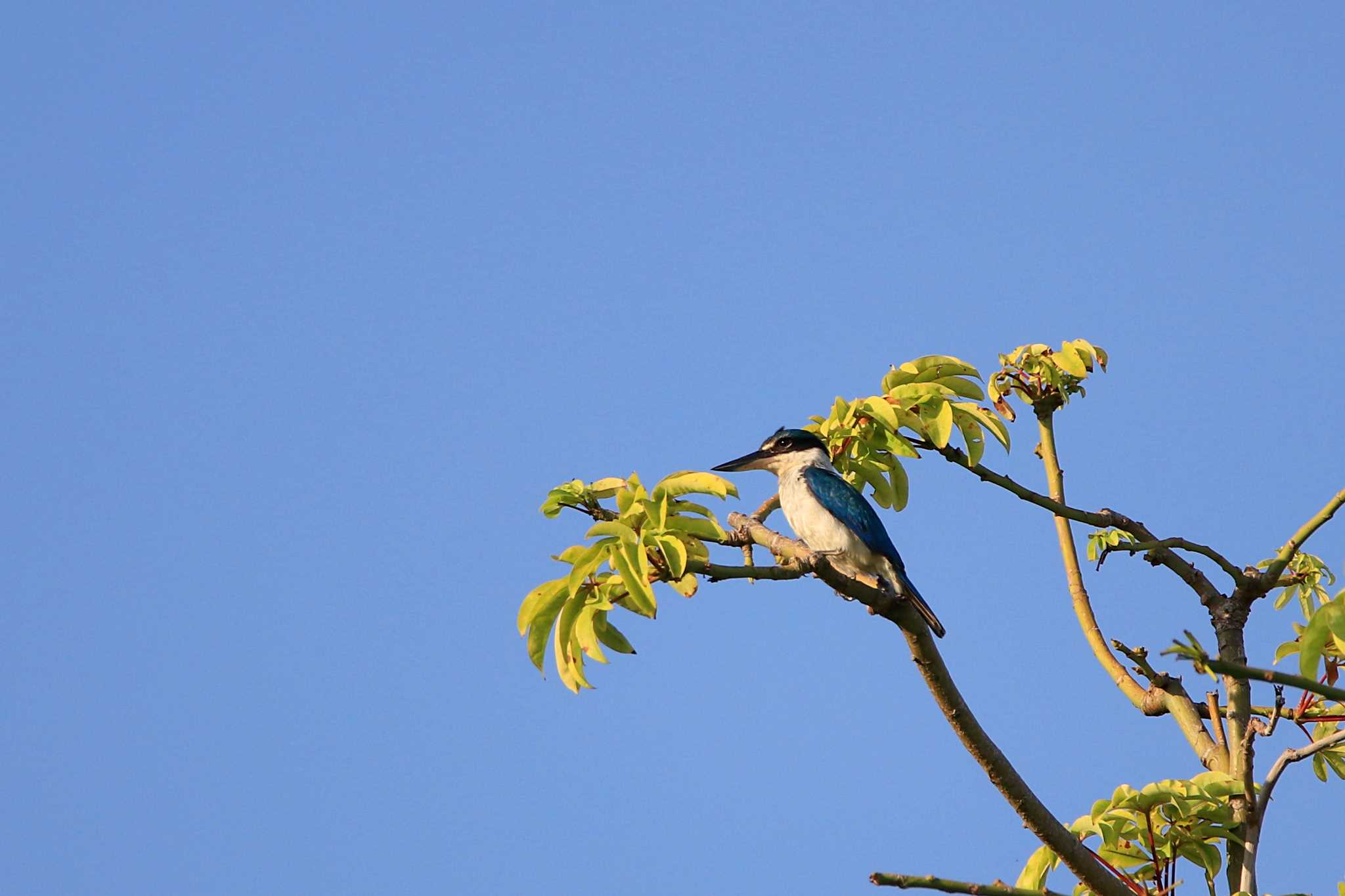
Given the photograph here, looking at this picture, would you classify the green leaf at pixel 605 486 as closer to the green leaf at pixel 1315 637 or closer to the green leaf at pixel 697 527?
the green leaf at pixel 697 527

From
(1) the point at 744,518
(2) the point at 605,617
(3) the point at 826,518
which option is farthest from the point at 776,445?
(2) the point at 605,617

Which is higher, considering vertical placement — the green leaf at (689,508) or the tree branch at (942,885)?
the green leaf at (689,508)

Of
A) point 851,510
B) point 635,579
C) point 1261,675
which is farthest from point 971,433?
point 1261,675

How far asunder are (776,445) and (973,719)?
367 centimetres

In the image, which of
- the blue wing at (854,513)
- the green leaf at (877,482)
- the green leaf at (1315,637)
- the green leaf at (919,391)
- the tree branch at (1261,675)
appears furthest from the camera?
the blue wing at (854,513)

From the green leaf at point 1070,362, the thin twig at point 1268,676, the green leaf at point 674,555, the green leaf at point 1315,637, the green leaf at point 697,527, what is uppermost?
the green leaf at point 1070,362

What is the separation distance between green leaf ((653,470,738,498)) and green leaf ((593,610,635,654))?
403 millimetres

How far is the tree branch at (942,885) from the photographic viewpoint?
7.95ft

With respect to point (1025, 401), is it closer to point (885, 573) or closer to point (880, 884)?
point (885, 573)

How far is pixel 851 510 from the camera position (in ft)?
21.5

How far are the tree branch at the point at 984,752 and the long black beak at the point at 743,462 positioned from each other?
12.0ft

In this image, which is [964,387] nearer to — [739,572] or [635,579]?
[739,572]

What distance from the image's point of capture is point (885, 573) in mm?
6746

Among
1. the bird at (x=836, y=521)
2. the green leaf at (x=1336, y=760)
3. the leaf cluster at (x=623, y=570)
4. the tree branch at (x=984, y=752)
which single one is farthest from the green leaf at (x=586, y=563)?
the bird at (x=836, y=521)
